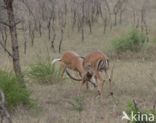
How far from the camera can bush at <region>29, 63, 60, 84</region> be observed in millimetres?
11844

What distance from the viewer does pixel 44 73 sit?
1186cm

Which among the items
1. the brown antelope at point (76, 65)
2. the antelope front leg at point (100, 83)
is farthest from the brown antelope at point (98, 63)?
the brown antelope at point (76, 65)

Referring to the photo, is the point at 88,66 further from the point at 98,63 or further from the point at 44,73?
the point at 44,73

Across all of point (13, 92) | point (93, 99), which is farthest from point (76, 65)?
point (13, 92)

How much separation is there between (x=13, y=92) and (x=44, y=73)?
3053 millimetres

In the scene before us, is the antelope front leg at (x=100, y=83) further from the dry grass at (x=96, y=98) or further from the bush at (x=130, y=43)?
the bush at (x=130, y=43)

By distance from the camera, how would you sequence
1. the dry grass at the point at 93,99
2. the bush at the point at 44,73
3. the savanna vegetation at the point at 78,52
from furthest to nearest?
the bush at the point at 44,73, the savanna vegetation at the point at 78,52, the dry grass at the point at 93,99

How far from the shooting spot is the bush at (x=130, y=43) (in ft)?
57.7

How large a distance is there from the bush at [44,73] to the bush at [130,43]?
A: 5.95 m

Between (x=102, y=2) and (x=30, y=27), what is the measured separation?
6.03 metres

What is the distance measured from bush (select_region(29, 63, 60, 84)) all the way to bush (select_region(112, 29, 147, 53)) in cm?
595

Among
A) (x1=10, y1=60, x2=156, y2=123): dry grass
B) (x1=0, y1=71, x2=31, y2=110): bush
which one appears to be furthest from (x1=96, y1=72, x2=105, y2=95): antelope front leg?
(x1=0, y1=71, x2=31, y2=110): bush

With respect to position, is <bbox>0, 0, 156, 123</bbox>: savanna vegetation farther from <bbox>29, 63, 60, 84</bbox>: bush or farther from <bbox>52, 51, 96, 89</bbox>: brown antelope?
<bbox>52, 51, 96, 89</bbox>: brown antelope

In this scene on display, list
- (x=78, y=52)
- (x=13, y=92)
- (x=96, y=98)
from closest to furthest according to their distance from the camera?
(x=13, y=92)
(x=96, y=98)
(x=78, y=52)
